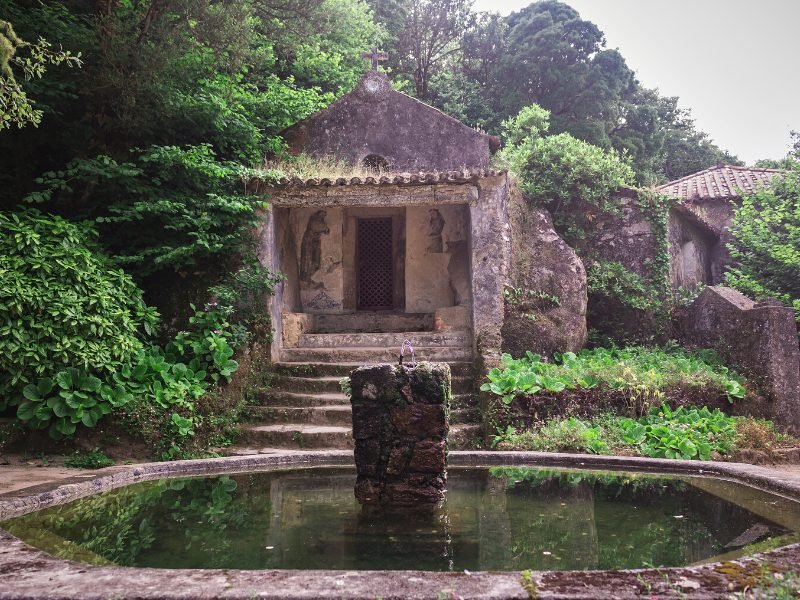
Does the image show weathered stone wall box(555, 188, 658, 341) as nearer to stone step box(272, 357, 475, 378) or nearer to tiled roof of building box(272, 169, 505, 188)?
tiled roof of building box(272, 169, 505, 188)

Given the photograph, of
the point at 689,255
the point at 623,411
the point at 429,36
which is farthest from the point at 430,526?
the point at 429,36

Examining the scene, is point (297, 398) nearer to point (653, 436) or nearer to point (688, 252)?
point (653, 436)

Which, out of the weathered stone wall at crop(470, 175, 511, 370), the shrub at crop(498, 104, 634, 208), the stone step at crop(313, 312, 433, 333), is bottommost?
the stone step at crop(313, 312, 433, 333)

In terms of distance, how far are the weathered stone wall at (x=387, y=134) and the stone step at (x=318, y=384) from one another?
5.09 metres

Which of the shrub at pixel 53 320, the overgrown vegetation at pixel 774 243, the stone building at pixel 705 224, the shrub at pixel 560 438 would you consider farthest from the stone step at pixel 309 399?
the stone building at pixel 705 224

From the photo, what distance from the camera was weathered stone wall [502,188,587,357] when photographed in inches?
431

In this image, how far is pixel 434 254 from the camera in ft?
41.7

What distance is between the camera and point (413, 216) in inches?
504

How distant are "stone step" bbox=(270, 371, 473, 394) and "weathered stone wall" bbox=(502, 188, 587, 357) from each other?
7.21 ft

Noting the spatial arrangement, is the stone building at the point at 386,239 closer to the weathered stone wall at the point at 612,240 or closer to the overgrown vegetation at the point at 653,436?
the weathered stone wall at the point at 612,240

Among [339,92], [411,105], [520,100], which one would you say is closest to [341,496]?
[411,105]

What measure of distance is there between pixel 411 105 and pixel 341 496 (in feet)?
32.4

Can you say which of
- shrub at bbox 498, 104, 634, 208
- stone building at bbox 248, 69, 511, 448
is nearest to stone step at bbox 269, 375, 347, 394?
stone building at bbox 248, 69, 511, 448

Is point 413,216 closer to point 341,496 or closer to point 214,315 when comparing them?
point 214,315
